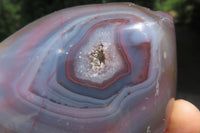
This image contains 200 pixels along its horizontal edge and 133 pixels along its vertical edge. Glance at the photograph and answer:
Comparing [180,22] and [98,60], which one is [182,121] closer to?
[98,60]

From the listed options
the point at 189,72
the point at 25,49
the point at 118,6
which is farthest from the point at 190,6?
the point at 25,49

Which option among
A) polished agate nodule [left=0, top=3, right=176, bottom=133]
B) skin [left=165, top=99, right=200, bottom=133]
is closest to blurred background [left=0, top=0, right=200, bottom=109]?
polished agate nodule [left=0, top=3, right=176, bottom=133]

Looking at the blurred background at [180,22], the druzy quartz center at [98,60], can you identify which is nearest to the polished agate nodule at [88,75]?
the druzy quartz center at [98,60]

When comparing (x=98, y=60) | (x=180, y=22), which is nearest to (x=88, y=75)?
(x=98, y=60)

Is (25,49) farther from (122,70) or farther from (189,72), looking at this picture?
(189,72)

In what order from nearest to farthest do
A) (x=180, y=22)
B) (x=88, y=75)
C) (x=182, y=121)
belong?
(x=88, y=75), (x=182, y=121), (x=180, y=22)

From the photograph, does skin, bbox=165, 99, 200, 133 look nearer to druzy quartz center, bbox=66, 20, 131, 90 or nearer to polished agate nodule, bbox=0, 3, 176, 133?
Result: polished agate nodule, bbox=0, 3, 176, 133
